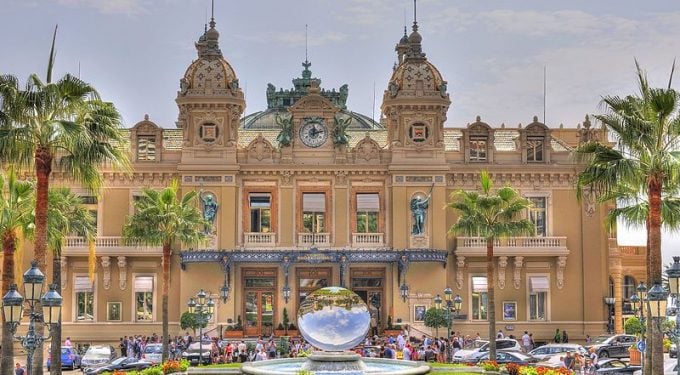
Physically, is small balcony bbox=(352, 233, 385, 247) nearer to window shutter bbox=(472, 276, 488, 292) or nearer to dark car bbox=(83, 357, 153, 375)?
window shutter bbox=(472, 276, 488, 292)

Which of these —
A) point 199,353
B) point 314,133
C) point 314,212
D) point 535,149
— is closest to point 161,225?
point 199,353

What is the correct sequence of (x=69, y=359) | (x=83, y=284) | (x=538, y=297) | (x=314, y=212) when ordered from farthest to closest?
1. (x=538, y=297)
2. (x=314, y=212)
3. (x=83, y=284)
4. (x=69, y=359)

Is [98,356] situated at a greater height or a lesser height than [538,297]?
lesser

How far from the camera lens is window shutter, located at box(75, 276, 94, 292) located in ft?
189

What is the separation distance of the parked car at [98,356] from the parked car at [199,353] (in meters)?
3.36

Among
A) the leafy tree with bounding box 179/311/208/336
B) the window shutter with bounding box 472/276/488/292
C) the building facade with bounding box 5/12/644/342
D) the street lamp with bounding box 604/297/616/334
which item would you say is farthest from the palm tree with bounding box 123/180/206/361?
the street lamp with bounding box 604/297/616/334

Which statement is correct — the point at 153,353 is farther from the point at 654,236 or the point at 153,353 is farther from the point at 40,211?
the point at 654,236

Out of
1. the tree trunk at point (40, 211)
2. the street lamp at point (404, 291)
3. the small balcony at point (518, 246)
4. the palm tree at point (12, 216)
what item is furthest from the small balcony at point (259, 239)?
the tree trunk at point (40, 211)

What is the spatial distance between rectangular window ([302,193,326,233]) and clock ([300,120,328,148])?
2961mm

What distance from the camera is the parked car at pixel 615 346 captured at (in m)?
48.7

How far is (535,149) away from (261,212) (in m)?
16.4

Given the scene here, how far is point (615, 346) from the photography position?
48906 mm

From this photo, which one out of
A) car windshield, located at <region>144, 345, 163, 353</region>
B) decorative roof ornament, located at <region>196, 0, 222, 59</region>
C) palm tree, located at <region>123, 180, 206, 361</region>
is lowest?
Answer: car windshield, located at <region>144, 345, 163, 353</region>

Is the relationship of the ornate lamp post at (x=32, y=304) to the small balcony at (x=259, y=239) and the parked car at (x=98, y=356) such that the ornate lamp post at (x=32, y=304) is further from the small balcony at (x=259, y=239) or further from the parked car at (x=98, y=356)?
the small balcony at (x=259, y=239)
